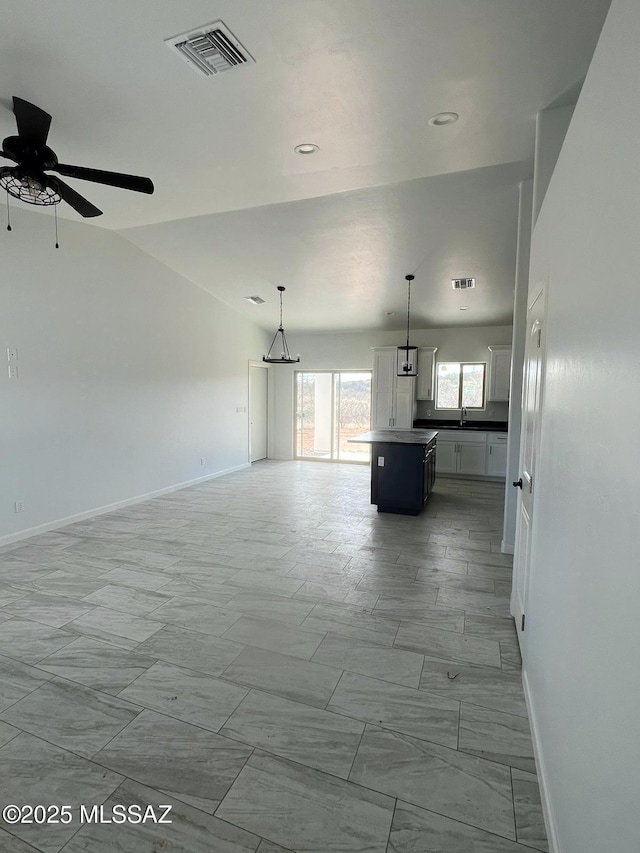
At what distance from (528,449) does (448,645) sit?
130cm

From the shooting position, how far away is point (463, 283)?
6.18 metres

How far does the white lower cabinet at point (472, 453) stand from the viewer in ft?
25.0

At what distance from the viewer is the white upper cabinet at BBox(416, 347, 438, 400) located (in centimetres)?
817

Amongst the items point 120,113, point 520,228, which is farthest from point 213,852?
point 520,228

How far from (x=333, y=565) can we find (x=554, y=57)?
3.80 m

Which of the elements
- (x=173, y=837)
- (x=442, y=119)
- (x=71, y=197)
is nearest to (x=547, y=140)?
(x=442, y=119)

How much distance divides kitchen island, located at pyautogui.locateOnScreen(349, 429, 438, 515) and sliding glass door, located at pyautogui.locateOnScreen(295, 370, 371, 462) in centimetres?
365

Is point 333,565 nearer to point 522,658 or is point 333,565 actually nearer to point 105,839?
point 522,658

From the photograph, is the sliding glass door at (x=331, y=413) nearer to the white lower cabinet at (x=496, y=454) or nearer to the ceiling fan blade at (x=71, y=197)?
the white lower cabinet at (x=496, y=454)

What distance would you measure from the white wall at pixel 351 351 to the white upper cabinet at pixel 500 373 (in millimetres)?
327

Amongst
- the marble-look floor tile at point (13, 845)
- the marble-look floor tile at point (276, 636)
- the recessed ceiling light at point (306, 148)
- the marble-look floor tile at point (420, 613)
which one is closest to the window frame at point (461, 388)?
the recessed ceiling light at point (306, 148)

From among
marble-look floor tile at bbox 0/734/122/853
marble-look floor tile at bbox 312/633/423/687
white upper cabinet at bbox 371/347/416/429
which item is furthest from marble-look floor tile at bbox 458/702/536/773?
white upper cabinet at bbox 371/347/416/429

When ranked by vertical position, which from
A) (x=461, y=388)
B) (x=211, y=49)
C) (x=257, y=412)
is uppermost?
(x=211, y=49)

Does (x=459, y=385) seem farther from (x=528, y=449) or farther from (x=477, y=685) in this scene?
(x=477, y=685)
